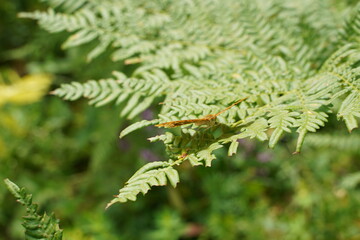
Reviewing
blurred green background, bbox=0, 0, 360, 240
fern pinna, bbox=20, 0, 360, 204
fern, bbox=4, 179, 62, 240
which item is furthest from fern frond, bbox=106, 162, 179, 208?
blurred green background, bbox=0, 0, 360, 240

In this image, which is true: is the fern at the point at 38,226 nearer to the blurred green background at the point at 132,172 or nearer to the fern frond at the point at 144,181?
the fern frond at the point at 144,181

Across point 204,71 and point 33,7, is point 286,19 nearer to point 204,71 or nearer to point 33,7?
point 204,71

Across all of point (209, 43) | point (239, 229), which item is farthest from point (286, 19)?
point (239, 229)

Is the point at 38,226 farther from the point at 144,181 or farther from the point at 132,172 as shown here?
the point at 132,172

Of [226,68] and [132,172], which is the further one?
[132,172]

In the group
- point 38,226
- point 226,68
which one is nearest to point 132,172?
point 226,68

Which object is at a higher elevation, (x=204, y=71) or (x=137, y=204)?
(x=137, y=204)
